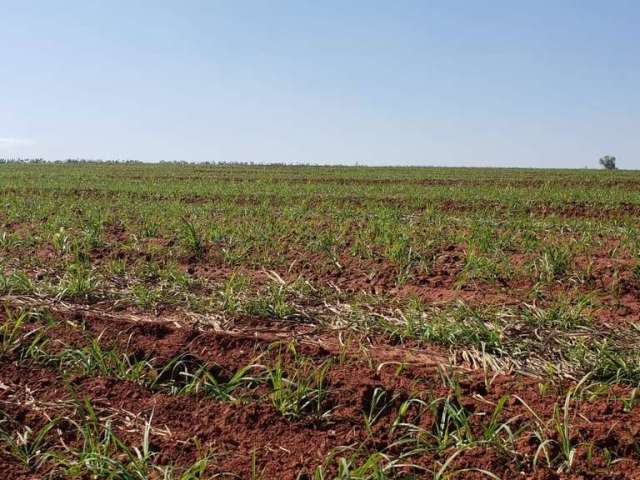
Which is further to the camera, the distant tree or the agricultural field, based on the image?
the distant tree

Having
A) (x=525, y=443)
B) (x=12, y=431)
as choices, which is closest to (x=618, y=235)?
(x=525, y=443)

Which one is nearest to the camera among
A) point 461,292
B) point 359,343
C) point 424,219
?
point 359,343

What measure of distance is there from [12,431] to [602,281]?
5.17m

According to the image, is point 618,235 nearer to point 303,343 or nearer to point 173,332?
Result: point 303,343

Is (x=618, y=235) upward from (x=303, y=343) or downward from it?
upward

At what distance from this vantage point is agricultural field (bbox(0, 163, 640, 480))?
9.60ft

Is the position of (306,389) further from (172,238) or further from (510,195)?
(510,195)

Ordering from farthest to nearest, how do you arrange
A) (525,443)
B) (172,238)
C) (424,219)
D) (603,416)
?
(424,219) < (172,238) < (603,416) < (525,443)

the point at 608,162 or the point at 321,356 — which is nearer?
the point at 321,356

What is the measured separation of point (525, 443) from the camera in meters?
2.99

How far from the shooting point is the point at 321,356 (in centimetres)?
408

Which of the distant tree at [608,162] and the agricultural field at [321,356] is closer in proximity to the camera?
the agricultural field at [321,356]

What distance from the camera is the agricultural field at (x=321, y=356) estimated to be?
2.93m

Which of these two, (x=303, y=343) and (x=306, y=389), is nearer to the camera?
(x=306, y=389)
